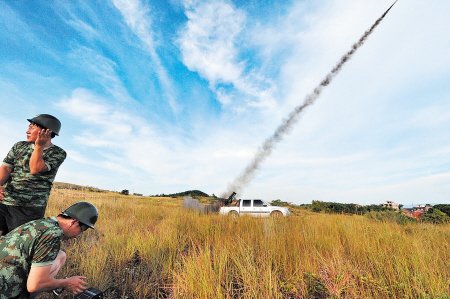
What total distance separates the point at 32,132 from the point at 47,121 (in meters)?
0.25

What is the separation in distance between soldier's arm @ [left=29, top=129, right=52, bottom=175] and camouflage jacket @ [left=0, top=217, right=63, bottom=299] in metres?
1.20

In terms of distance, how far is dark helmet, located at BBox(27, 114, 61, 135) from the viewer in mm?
3971

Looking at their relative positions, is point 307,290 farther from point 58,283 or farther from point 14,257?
point 14,257

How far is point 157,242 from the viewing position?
662 cm

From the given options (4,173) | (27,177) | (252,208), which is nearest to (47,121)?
(27,177)

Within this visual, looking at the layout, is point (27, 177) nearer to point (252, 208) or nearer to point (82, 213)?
point (82, 213)

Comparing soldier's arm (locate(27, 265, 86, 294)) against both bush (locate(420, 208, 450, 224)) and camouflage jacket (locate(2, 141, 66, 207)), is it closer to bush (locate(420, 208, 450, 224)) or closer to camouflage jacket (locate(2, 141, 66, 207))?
camouflage jacket (locate(2, 141, 66, 207))

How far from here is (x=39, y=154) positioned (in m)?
3.87

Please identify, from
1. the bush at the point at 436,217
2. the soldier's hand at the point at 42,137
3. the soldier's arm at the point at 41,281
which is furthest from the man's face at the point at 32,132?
the bush at the point at 436,217

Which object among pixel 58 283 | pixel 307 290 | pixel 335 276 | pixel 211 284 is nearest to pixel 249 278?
pixel 211 284

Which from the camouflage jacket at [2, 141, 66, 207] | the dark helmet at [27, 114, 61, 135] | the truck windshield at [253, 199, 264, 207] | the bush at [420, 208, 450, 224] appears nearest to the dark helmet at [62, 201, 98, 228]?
the camouflage jacket at [2, 141, 66, 207]

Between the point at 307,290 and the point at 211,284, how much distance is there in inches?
56.8

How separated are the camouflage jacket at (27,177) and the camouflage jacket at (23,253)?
1376 millimetres

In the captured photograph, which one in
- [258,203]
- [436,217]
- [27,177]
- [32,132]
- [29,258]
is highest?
[258,203]
